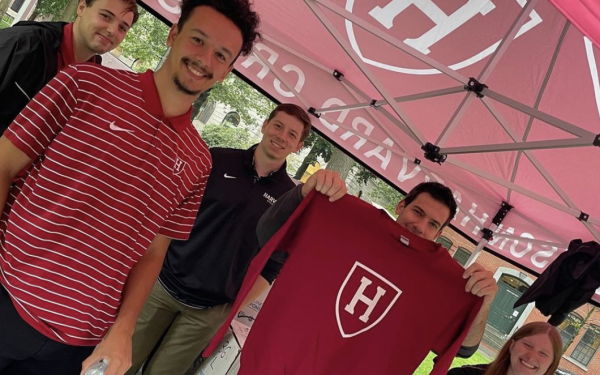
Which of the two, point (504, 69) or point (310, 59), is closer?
point (504, 69)

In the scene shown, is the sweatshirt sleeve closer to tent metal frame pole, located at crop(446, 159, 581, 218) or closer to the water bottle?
the water bottle

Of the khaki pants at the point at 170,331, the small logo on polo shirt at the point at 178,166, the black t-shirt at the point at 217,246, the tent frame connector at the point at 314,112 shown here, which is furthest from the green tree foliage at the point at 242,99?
the small logo on polo shirt at the point at 178,166

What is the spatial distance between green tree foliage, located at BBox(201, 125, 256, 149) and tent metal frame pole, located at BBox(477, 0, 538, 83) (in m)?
6.83

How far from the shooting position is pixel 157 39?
9438mm

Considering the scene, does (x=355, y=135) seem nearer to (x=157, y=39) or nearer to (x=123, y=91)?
(x=123, y=91)

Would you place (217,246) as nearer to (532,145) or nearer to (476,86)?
(476,86)

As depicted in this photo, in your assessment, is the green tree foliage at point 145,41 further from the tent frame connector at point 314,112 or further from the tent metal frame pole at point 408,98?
the tent metal frame pole at point 408,98

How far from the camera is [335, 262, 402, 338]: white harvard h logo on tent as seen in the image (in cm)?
175

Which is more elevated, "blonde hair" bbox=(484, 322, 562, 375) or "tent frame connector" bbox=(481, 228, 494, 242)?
"tent frame connector" bbox=(481, 228, 494, 242)

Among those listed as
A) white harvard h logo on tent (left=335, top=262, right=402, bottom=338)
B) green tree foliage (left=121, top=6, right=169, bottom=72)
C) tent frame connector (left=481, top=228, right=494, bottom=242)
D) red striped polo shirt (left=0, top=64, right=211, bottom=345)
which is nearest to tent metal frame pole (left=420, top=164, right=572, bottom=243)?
tent frame connector (left=481, top=228, right=494, bottom=242)

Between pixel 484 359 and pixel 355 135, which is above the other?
pixel 355 135

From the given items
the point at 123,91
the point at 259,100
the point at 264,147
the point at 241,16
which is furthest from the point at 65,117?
the point at 259,100

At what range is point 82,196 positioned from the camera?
118 cm

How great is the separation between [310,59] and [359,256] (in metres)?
2.84
